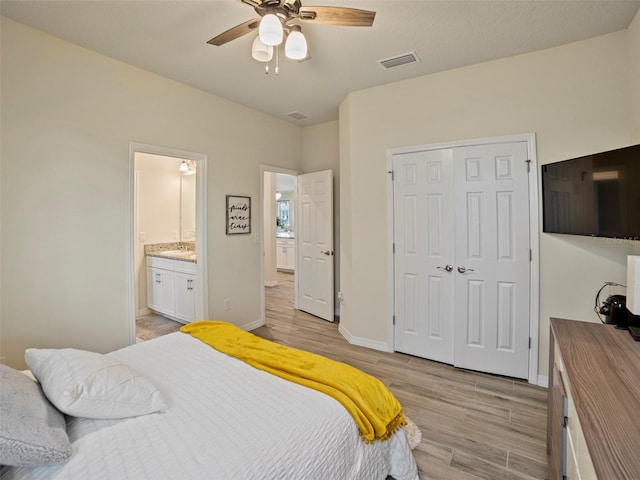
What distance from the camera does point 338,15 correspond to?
1.77m

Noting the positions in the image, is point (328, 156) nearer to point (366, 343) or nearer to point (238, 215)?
point (238, 215)

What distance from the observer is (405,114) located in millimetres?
3217

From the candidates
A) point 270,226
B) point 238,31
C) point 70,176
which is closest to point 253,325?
point 70,176

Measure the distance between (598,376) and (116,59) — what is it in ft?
12.4

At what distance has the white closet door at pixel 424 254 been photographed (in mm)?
3039

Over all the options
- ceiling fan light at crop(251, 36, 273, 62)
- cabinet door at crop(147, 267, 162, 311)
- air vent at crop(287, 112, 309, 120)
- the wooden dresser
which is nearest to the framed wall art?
air vent at crop(287, 112, 309, 120)

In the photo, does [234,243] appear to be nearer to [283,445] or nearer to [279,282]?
[283,445]

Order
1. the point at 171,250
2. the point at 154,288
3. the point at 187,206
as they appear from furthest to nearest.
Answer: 1. the point at 187,206
2. the point at 171,250
3. the point at 154,288

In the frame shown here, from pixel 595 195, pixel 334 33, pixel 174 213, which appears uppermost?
pixel 334 33

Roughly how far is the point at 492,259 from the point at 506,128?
1.14 metres

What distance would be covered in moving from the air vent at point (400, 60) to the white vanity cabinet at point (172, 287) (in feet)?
9.81

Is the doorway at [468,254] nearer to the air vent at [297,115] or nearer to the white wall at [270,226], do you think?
the air vent at [297,115]

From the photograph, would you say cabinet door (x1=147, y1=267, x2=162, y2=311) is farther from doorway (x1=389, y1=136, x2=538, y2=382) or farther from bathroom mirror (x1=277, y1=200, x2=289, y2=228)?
bathroom mirror (x1=277, y1=200, x2=289, y2=228)

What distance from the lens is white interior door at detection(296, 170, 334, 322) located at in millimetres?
4383
